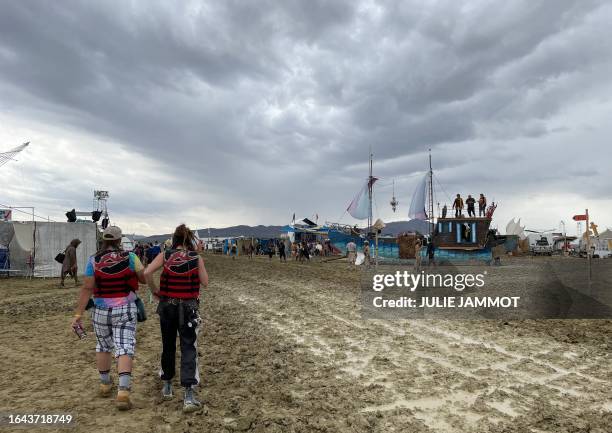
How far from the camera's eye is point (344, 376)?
5.96m

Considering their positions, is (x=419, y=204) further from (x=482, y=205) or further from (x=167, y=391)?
(x=167, y=391)

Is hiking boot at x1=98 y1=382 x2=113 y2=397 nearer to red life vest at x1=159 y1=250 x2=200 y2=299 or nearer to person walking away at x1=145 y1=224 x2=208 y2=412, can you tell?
person walking away at x1=145 y1=224 x2=208 y2=412

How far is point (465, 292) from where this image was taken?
15219 millimetres

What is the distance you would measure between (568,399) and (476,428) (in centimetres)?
167

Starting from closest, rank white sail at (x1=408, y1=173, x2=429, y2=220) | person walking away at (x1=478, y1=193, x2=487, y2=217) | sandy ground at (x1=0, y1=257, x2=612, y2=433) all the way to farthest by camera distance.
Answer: sandy ground at (x1=0, y1=257, x2=612, y2=433) < person walking away at (x1=478, y1=193, x2=487, y2=217) < white sail at (x1=408, y1=173, x2=429, y2=220)

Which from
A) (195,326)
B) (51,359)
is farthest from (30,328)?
(195,326)

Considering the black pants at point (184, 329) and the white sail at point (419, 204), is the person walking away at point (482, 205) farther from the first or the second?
the black pants at point (184, 329)

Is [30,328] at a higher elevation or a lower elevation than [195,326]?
lower

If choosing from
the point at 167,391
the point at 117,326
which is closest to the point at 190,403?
the point at 167,391

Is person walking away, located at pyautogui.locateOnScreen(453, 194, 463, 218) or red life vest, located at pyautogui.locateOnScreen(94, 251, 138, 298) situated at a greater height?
person walking away, located at pyautogui.locateOnScreen(453, 194, 463, 218)

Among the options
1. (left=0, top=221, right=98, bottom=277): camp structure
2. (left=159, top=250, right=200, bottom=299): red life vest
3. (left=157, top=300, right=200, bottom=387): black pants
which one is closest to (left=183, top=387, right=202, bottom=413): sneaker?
(left=157, top=300, right=200, bottom=387): black pants

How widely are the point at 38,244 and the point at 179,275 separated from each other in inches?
873

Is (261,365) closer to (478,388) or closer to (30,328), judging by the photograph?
(478,388)

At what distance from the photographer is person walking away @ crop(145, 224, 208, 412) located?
4.46 meters
